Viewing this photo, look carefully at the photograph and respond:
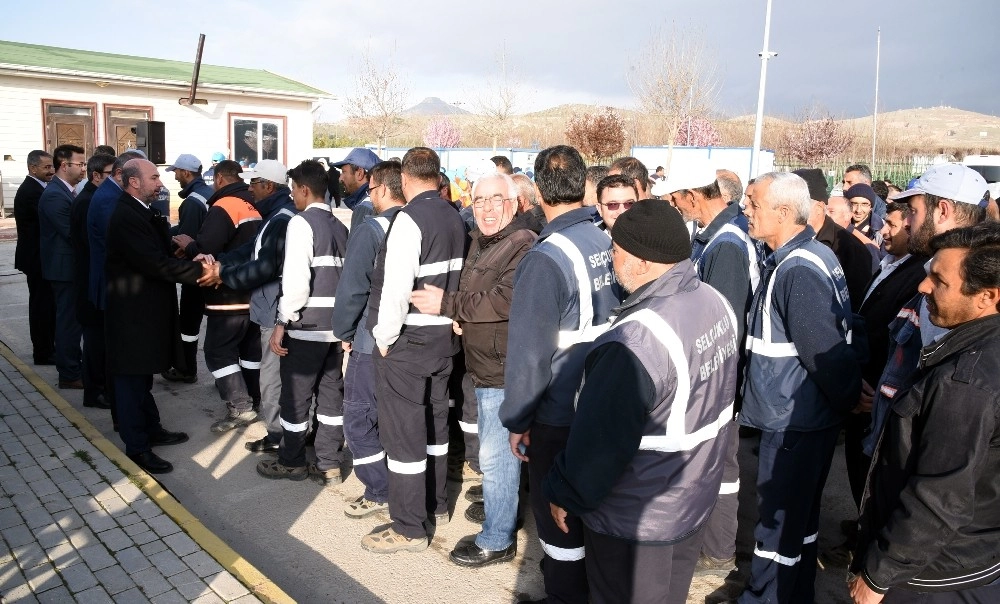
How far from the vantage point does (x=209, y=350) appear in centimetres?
626

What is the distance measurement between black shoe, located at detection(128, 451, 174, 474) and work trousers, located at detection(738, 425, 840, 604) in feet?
14.0

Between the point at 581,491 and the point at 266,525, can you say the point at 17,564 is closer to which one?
the point at 266,525

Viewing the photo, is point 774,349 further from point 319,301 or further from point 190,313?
point 190,313

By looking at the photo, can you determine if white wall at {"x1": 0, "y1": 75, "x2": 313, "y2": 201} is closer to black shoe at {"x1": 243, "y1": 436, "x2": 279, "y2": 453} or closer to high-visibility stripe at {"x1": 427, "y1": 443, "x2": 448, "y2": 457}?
black shoe at {"x1": 243, "y1": 436, "x2": 279, "y2": 453}

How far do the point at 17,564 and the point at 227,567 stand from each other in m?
1.16

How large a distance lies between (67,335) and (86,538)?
3857 millimetres

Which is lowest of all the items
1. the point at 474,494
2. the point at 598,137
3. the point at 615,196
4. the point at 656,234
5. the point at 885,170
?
the point at 474,494

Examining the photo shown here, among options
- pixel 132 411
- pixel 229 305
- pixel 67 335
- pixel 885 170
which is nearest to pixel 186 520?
pixel 132 411

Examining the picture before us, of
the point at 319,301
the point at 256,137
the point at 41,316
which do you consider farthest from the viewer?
the point at 256,137

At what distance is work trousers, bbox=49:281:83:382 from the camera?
7.17 m

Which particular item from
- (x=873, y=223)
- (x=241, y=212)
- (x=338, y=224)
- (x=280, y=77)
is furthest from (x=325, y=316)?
Result: (x=280, y=77)

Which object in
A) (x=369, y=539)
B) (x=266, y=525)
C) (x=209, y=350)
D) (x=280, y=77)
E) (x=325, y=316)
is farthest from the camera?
(x=280, y=77)

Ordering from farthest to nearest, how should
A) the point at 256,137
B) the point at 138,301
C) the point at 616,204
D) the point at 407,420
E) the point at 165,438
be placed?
the point at 256,137
the point at 165,438
the point at 138,301
the point at 616,204
the point at 407,420

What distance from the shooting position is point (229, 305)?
6.21 metres
